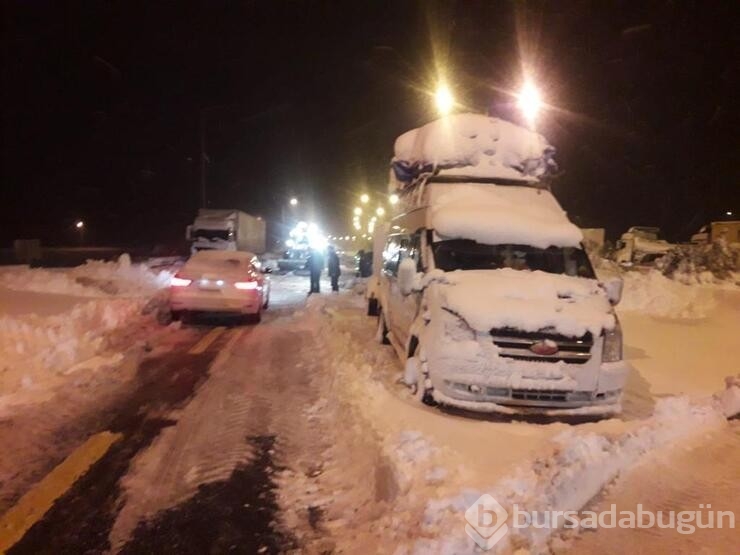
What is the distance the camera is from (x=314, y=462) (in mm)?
6059

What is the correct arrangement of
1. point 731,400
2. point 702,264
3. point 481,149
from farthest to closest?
point 702,264 → point 481,149 → point 731,400

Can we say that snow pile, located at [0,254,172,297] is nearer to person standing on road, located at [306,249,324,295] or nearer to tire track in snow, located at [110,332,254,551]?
person standing on road, located at [306,249,324,295]

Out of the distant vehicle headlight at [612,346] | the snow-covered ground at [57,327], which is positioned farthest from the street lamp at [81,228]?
the distant vehicle headlight at [612,346]

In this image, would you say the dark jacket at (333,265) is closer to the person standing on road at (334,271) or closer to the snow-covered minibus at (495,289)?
the person standing on road at (334,271)

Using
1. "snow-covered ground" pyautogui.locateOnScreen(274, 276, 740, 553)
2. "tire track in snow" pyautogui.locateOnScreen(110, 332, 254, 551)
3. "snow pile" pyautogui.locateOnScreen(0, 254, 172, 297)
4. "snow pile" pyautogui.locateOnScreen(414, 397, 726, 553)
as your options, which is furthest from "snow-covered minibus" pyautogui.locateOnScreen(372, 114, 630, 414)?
"snow pile" pyautogui.locateOnScreen(0, 254, 172, 297)

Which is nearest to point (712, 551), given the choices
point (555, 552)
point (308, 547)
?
point (555, 552)

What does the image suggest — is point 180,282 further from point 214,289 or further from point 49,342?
point 49,342

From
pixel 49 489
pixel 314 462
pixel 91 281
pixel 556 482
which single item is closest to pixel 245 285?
pixel 91 281

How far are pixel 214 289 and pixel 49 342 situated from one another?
4.33 metres

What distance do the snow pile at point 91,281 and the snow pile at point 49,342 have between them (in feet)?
13.2

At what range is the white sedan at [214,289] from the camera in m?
14.5

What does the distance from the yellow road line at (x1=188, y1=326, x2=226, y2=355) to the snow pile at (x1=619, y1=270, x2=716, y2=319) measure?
9.39m

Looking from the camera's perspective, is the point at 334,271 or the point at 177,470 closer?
the point at 177,470

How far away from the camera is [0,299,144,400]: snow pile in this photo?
8.85 metres
